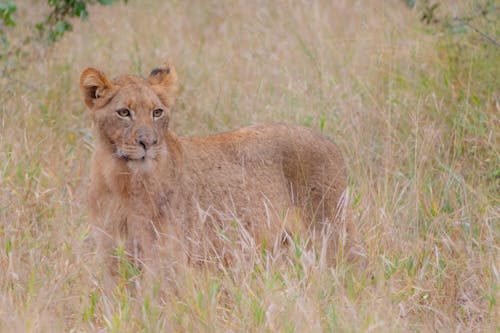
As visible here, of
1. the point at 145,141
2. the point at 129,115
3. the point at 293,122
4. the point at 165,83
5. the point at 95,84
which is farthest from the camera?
the point at 293,122

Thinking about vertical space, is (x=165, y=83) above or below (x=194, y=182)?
above

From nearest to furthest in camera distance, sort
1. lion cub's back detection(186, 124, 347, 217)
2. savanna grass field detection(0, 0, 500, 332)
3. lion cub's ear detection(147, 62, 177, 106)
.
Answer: savanna grass field detection(0, 0, 500, 332) < lion cub's ear detection(147, 62, 177, 106) < lion cub's back detection(186, 124, 347, 217)

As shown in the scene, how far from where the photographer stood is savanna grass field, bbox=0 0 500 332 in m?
4.48

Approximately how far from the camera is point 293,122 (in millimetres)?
7211

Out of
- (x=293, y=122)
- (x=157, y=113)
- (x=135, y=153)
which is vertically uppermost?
(x=157, y=113)

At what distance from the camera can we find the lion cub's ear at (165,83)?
16.9ft

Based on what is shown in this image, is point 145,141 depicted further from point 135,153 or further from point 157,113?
point 157,113

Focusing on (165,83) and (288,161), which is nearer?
(165,83)

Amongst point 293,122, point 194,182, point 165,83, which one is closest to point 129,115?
point 165,83

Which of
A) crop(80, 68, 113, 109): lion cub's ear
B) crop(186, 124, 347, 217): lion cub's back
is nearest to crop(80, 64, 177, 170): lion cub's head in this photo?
crop(80, 68, 113, 109): lion cub's ear

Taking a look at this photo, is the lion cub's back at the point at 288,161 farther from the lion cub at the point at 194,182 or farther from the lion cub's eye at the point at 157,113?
the lion cub's eye at the point at 157,113

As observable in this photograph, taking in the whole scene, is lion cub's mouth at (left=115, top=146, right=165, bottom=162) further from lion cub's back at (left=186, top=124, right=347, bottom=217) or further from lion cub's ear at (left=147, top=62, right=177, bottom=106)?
lion cub's back at (left=186, top=124, right=347, bottom=217)

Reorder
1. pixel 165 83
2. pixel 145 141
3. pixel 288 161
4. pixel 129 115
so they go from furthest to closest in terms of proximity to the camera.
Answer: pixel 288 161 < pixel 165 83 < pixel 129 115 < pixel 145 141

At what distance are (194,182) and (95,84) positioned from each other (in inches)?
30.7
